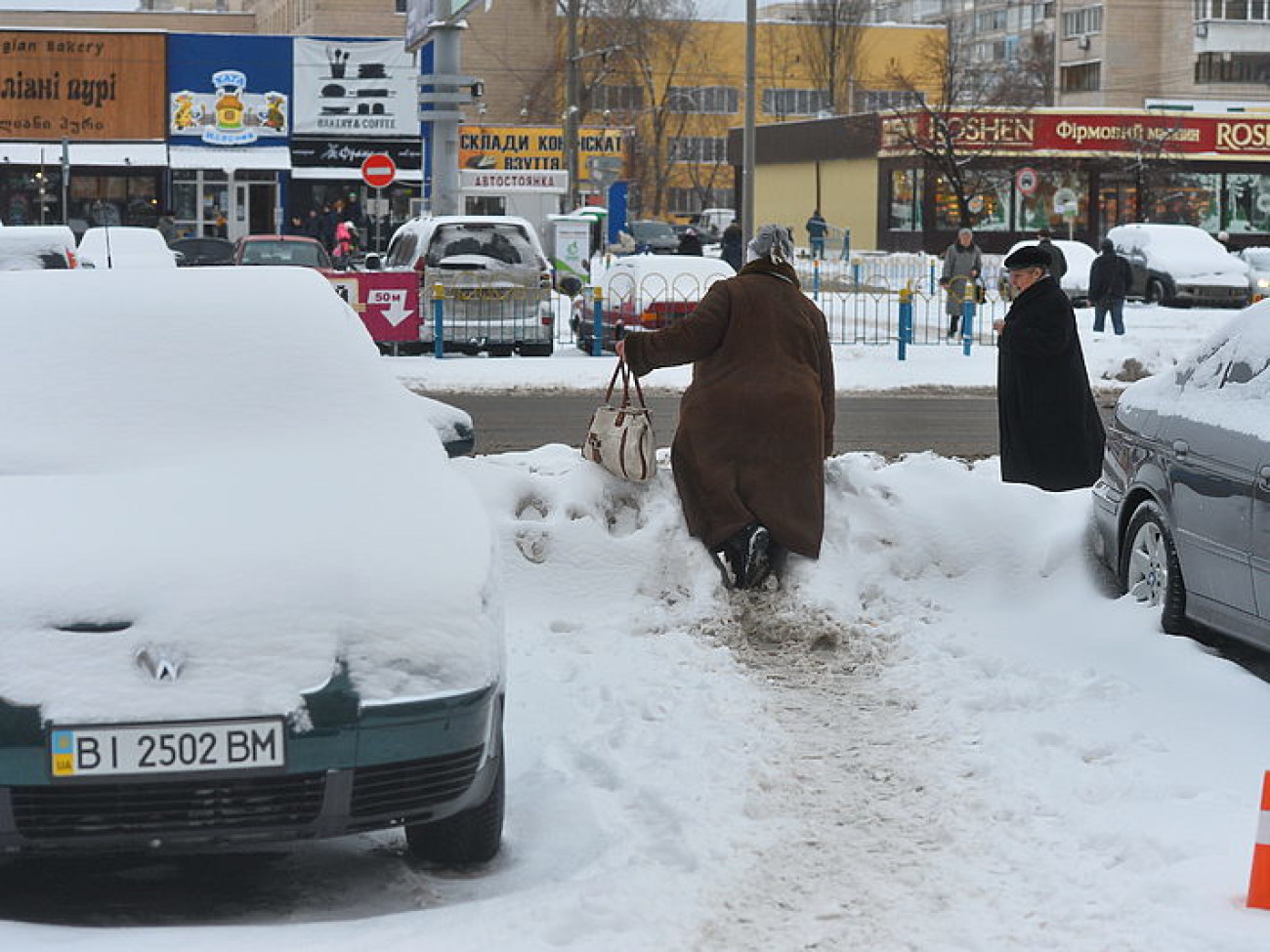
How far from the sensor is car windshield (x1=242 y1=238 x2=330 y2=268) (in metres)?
30.4

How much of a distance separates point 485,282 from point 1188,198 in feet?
135

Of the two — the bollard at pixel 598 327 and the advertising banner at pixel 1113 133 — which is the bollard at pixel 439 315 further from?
the advertising banner at pixel 1113 133

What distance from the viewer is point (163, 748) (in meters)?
4.96

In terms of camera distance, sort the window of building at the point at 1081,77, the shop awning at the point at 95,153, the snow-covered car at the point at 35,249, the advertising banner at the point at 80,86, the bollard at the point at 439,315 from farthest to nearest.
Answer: the window of building at the point at 1081,77
the advertising banner at the point at 80,86
the shop awning at the point at 95,153
the bollard at the point at 439,315
the snow-covered car at the point at 35,249

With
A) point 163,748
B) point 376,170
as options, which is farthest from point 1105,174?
point 163,748

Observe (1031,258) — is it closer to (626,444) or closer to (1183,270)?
(626,444)

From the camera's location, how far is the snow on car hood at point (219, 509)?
16.7 feet

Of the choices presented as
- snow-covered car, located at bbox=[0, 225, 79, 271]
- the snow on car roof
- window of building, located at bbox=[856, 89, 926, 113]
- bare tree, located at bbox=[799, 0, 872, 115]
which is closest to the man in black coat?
the snow on car roof

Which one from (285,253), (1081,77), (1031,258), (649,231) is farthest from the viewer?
(1081,77)

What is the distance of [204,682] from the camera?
5.04 meters

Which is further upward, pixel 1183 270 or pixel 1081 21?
pixel 1081 21

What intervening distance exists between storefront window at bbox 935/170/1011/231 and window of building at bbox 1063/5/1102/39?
4766 centimetres

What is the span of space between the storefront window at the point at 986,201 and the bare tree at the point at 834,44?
3880cm

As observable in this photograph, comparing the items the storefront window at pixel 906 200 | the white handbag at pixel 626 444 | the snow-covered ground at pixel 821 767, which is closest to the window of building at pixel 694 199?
the storefront window at pixel 906 200
